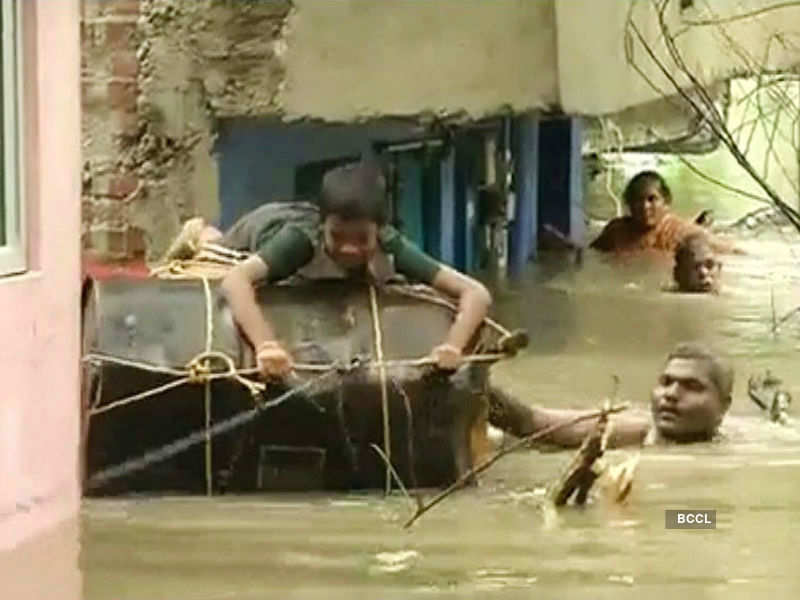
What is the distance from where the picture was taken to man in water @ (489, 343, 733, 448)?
5.71 ft

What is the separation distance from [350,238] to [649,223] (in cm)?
27

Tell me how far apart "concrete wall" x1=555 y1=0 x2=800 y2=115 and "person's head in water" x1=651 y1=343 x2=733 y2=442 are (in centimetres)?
22

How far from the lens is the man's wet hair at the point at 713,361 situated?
173cm

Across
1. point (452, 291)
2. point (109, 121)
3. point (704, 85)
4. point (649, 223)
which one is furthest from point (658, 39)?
point (109, 121)

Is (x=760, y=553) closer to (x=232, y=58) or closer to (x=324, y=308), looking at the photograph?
(x=324, y=308)

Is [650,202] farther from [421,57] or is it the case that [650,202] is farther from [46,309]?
[46,309]

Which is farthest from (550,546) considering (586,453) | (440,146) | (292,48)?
(292,48)

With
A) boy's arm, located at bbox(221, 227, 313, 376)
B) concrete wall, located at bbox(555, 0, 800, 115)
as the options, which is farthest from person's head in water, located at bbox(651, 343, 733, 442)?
boy's arm, located at bbox(221, 227, 313, 376)

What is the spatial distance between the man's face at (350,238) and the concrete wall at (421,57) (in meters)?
0.10

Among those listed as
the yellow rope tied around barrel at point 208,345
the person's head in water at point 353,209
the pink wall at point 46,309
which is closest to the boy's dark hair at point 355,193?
the person's head in water at point 353,209

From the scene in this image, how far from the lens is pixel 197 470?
1.77 m

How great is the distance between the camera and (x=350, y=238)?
175 centimetres

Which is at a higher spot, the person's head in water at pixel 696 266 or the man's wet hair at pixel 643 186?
the man's wet hair at pixel 643 186

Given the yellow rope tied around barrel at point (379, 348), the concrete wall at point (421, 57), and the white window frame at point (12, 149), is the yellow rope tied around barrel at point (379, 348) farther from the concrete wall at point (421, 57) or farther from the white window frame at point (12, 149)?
the white window frame at point (12, 149)
